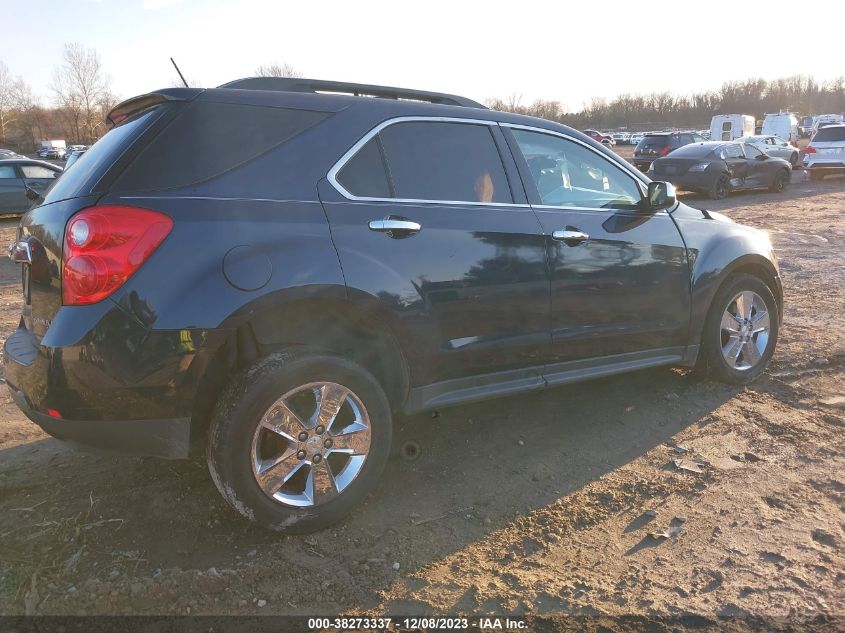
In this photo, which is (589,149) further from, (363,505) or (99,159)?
(99,159)

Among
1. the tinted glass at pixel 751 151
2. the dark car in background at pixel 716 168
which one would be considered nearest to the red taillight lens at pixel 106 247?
the dark car in background at pixel 716 168

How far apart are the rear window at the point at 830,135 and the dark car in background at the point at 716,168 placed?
17.1 ft

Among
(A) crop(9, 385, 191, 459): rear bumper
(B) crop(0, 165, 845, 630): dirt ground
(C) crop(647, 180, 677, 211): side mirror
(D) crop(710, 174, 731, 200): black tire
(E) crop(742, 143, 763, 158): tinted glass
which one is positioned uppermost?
(C) crop(647, 180, 677, 211): side mirror

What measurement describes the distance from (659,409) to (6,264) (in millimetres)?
9867

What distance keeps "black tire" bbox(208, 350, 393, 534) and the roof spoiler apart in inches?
45.9

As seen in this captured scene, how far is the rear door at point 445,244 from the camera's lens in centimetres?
283

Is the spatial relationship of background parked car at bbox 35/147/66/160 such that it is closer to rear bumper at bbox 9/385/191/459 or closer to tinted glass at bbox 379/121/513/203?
tinted glass at bbox 379/121/513/203

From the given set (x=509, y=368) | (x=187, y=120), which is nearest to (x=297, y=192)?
(x=187, y=120)

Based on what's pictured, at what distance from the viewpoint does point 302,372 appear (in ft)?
8.57

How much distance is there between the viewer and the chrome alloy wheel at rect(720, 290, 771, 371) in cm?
430

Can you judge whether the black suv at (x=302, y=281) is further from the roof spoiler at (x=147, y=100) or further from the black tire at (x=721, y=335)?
the black tire at (x=721, y=335)

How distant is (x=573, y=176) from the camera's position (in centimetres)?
380

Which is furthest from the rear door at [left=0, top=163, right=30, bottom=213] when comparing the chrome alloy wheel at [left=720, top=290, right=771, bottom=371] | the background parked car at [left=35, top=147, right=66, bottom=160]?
the background parked car at [left=35, top=147, right=66, bottom=160]

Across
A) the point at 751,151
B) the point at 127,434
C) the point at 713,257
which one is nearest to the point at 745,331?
the point at 713,257
